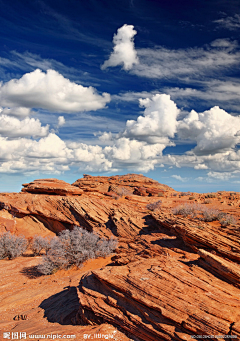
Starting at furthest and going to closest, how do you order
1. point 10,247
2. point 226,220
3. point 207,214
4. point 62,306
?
point 10,247, point 207,214, point 226,220, point 62,306

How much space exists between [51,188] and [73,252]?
14428 mm

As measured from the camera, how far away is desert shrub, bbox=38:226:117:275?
615 inches

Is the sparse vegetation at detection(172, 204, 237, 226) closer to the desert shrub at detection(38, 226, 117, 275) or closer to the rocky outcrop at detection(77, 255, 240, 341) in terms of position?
the desert shrub at detection(38, 226, 117, 275)

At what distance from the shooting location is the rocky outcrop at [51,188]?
28.8 metres

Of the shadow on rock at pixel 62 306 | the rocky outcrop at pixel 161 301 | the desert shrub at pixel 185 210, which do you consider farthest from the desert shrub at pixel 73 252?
the desert shrub at pixel 185 210

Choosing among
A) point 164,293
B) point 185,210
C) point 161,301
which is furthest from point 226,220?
point 161,301

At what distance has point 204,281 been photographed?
26.1 ft

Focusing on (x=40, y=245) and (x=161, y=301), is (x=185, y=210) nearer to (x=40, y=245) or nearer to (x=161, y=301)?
(x=40, y=245)

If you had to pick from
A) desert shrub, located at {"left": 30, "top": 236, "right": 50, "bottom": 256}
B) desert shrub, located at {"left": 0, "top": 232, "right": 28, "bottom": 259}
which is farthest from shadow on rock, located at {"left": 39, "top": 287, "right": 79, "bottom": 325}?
desert shrub, located at {"left": 0, "top": 232, "right": 28, "bottom": 259}

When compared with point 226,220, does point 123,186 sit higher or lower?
higher

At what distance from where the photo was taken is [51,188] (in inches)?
1153

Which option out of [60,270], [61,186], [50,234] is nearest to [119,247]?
[60,270]

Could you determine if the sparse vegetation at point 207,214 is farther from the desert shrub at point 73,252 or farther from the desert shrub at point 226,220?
the desert shrub at point 73,252

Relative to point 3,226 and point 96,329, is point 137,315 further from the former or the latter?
point 3,226
